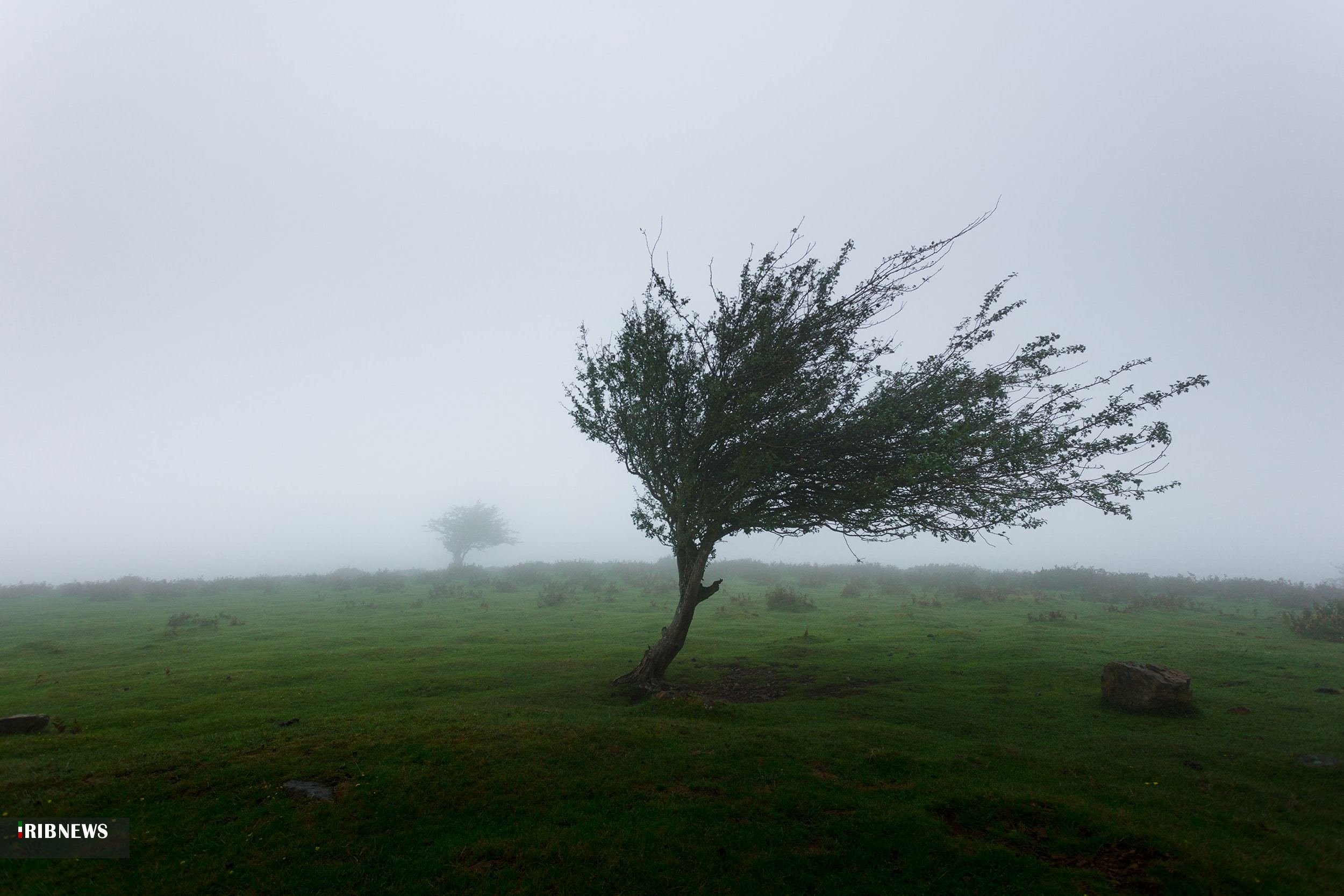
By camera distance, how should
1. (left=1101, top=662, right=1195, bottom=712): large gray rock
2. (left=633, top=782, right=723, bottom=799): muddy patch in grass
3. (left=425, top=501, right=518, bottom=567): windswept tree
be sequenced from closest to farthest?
(left=633, top=782, right=723, bottom=799): muddy patch in grass, (left=1101, top=662, right=1195, bottom=712): large gray rock, (left=425, top=501, right=518, bottom=567): windswept tree

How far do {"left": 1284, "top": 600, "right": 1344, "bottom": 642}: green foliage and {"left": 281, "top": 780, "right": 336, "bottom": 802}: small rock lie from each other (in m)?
43.6

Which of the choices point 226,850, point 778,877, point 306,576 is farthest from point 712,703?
point 306,576

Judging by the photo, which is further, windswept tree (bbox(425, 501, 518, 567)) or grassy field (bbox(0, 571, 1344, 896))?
windswept tree (bbox(425, 501, 518, 567))

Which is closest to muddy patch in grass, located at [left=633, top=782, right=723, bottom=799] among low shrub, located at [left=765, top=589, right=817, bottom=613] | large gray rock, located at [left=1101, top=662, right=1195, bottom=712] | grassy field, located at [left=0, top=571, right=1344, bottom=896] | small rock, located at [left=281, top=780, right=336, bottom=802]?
grassy field, located at [left=0, top=571, right=1344, bottom=896]

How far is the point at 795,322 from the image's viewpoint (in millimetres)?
19078

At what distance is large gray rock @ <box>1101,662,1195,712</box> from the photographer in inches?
617

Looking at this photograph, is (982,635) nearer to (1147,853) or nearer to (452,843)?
(1147,853)

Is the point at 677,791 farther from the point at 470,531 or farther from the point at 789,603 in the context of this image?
the point at 470,531

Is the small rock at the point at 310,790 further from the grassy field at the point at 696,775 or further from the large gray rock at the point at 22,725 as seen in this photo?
the large gray rock at the point at 22,725

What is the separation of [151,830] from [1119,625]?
43151 millimetres

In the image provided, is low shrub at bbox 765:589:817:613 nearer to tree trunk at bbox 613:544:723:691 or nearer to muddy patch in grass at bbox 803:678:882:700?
muddy patch in grass at bbox 803:678:882:700

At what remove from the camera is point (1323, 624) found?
29484 mm

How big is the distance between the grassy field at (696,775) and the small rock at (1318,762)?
0.25 meters

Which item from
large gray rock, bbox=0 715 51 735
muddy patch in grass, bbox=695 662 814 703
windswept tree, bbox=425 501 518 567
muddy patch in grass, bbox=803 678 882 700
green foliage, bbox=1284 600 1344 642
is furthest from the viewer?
windswept tree, bbox=425 501 518 567
